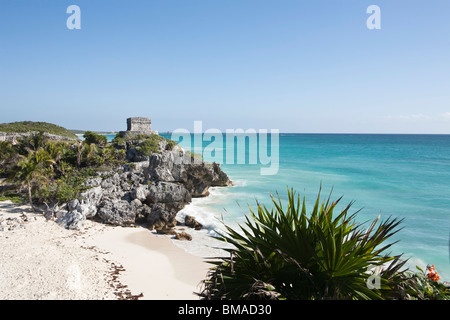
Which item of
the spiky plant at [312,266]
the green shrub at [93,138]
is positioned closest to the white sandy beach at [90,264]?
the spiky plant at [312,266]

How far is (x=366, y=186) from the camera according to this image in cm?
3006

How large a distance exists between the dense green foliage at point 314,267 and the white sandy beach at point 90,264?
6.22m

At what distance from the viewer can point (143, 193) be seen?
17422 millimetres

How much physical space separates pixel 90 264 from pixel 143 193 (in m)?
7.65

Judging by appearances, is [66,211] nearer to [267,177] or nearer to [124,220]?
[124,220]

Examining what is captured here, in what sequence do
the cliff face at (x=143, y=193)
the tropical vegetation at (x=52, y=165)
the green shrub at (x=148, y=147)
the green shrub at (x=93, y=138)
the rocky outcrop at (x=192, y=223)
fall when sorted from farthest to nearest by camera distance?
the green shrub at (x=93, y=138)
the green shrub at (x=148, y=147)
the tropical vegetation at (x=52, y=165)
the rocky outcrop at (x=192, y=223)
the cliff face at (x=143, y=193)

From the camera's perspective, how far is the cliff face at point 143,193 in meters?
15.0

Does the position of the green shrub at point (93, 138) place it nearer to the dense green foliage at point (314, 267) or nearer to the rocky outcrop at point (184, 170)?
the rocky outcrop at point (184, 170)

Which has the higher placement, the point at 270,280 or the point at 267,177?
the point at 270,280

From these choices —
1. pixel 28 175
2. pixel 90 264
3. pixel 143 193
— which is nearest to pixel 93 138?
pixel 28 175

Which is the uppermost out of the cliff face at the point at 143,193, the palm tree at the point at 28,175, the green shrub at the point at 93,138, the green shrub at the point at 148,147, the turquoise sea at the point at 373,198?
the green shrub at the point at 93,138

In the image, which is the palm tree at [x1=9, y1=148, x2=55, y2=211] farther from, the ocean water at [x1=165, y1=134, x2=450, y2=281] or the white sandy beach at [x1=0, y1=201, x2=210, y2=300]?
the ocean water at [x1=165, y1=134, x2=450, y2=281]
